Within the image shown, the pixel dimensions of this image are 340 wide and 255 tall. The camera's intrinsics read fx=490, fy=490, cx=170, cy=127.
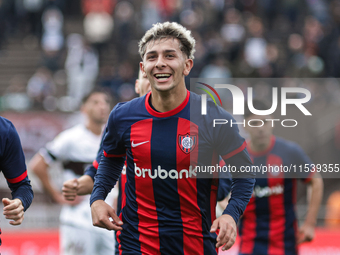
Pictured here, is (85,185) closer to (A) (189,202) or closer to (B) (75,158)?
(A) (189,202)

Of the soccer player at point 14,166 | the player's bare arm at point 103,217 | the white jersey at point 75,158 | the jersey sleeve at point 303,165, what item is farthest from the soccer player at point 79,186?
the jersey sleeve at point 303,165

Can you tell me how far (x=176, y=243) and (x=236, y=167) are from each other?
70cm

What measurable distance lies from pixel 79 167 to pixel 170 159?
321 centimetres

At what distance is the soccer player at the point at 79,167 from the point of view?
6.26 metres

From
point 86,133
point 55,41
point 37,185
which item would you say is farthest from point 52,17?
point 86,133

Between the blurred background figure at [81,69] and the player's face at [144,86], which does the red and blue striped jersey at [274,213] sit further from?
the blurred background figure at [81,69]

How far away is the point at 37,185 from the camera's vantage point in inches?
437

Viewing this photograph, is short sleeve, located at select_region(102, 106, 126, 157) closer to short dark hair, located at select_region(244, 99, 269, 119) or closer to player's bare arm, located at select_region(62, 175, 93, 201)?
player's bare arm, located at select_region(62, 175, 93, 201)

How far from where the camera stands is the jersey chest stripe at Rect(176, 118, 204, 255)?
11.5 ft

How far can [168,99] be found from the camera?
3.61m

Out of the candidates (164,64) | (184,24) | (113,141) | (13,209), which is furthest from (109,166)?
(184,24)

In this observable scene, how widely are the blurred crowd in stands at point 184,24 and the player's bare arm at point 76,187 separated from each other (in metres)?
7.81

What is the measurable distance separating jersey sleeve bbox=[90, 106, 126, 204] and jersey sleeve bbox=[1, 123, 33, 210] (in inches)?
21.1

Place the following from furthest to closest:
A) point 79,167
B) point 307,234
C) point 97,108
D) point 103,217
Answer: point 97,108
point 79,167
point 307,234
point 103,217
